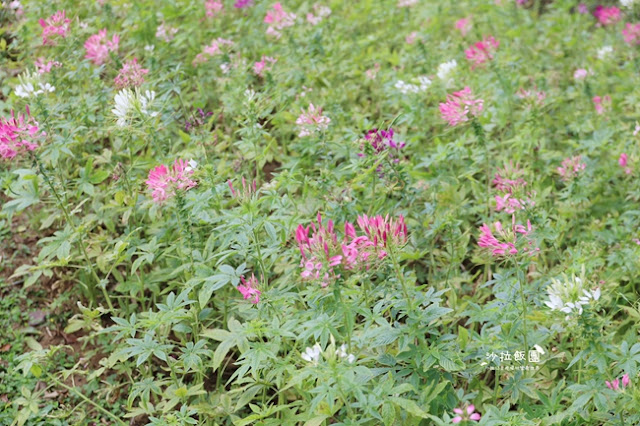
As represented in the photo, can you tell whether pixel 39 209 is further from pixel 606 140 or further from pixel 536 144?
pixel 606 140

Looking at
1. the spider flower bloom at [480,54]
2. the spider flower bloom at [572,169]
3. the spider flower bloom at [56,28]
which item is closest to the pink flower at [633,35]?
the spider flower bloom at [480,54]

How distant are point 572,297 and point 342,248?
770mm

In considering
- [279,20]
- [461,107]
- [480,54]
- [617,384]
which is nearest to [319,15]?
[279,20]

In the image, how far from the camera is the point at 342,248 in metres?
2.13

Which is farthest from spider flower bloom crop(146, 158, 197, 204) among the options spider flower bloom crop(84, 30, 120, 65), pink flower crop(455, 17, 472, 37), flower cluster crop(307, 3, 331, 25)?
pink flower crop(455, 17, 472, 37)

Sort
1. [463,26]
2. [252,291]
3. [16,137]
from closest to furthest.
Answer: [252,291], [16,137], [463,26]

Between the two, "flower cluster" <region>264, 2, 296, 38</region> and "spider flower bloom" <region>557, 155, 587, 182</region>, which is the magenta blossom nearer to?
"spider flower bloom" <region>557, 155, 587, 182</region>

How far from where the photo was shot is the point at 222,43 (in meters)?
4.50

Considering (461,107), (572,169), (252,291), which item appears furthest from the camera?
(572,169)

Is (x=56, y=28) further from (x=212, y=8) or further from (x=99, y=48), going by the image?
(x=212, y=8)

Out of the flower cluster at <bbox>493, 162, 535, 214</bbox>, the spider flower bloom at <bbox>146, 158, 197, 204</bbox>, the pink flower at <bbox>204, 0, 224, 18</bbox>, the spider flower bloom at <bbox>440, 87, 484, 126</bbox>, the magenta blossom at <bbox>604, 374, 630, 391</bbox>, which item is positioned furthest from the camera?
the pink flower at <bbox>204, 0, 224, 18</bbox>

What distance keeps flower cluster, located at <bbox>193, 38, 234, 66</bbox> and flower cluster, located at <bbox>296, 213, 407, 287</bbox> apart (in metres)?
2.65

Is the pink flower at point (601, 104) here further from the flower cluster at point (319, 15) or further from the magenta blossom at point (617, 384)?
the magenta blossom at point (617, 384)

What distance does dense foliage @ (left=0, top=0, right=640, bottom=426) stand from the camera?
2.38 m
